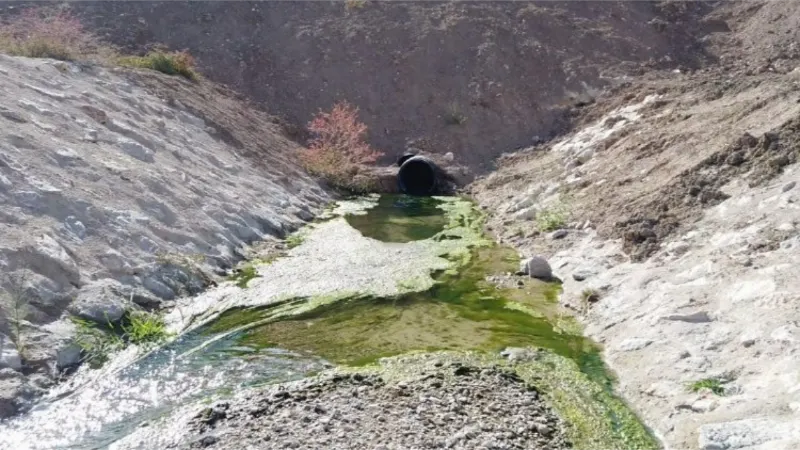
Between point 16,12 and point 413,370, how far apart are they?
29002 millimetres

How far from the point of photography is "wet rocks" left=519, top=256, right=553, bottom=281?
559 inches

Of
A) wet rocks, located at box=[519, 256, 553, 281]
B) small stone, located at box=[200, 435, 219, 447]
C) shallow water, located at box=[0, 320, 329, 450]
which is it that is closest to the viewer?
small stone, located at box=[200, 435, 219, 447]

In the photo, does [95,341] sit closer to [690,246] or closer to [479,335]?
[479,335]

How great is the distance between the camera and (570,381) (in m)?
9.91

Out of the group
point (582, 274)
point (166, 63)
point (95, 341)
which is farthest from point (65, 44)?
point (582, 274)

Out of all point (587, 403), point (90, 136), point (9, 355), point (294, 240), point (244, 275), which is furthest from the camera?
point (294, 240)

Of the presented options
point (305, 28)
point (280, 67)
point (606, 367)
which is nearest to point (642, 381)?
point (606, 367)

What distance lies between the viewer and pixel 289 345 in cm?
1144

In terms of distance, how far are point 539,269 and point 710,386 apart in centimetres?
566

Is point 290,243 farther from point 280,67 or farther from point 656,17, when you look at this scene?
point 656,17

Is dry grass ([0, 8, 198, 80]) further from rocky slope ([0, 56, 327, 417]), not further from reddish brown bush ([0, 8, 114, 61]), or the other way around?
rocky slope ([0, 56, 327, 417])

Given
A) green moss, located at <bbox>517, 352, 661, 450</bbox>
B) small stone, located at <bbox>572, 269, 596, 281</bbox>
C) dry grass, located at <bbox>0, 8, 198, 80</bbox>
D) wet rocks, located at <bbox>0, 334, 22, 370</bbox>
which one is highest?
dry grass, located at <bbox>0, 8, 198, 80</bbox>

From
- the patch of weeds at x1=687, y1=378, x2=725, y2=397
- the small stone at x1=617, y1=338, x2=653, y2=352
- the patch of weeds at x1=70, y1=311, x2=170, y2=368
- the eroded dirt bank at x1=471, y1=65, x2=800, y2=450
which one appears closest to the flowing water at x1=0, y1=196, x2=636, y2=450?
the patch of weeds at x1=70, y1=311, x2=170, y2=368

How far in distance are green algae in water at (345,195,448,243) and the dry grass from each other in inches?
366
